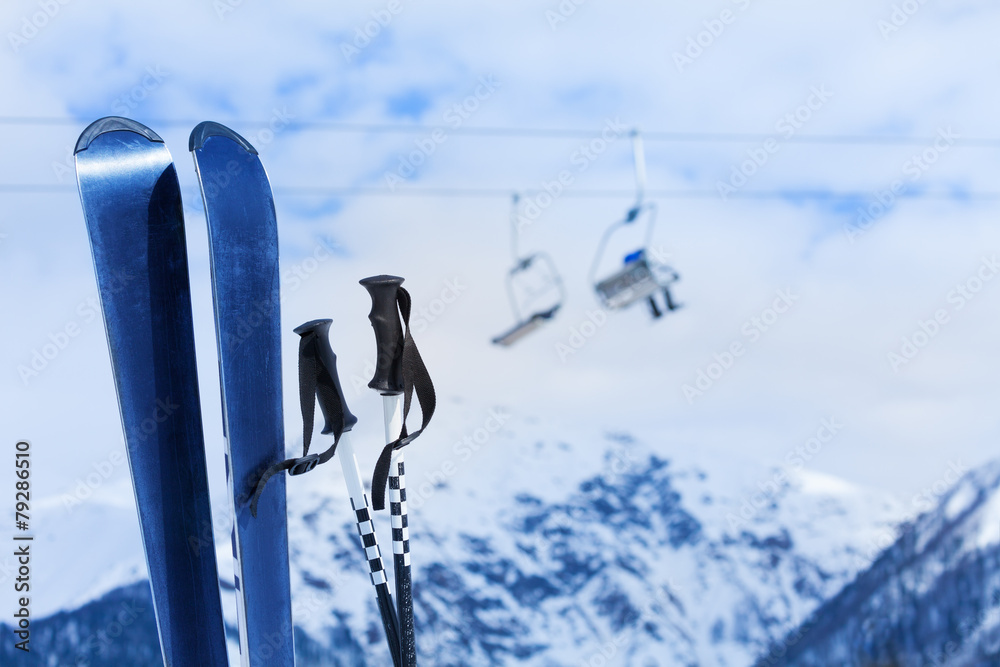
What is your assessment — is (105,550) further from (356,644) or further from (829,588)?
(829,588)

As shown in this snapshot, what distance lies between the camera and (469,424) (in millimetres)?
33875

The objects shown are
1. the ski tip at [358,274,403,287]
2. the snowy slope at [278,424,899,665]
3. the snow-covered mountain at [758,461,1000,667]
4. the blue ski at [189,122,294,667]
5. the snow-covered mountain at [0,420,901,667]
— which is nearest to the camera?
the ski tip at [358,274,403,287]

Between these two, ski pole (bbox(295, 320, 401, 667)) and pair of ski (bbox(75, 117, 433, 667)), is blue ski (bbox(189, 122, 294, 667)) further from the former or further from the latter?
ski pole (bbox(295, 320, 401, 667))

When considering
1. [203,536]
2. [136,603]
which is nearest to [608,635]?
[136,603]

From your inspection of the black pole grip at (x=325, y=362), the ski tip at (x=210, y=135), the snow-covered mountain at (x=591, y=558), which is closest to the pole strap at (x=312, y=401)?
the black pole grip at (x=325, y=362)

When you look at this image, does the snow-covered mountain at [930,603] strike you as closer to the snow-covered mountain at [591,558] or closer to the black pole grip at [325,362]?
the snow-covered mountain at [591,558]

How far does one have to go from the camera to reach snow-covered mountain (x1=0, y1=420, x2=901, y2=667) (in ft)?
90.2

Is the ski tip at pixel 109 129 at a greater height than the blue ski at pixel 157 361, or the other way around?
the ski tip at pixel 109 129

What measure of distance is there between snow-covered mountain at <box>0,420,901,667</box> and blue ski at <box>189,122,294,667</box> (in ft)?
63.2

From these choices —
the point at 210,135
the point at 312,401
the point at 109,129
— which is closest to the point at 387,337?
the point at 312,401

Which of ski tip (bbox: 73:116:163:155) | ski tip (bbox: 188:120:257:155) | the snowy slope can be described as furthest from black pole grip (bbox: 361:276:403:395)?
the snowy slope

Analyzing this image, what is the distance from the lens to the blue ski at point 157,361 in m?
2.26

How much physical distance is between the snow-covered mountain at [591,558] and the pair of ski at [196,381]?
757 inches

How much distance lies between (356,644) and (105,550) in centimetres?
682
